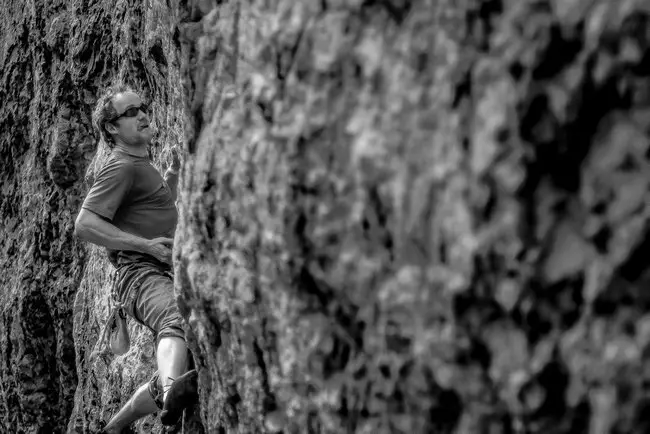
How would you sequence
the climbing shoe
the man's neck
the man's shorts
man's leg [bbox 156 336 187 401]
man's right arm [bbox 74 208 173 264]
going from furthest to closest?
the man's neck → man's right arm [bbox 74 208 173 264] → the man's shorts → man's leg [bbox 156 336 187 401] → the climbing shoe

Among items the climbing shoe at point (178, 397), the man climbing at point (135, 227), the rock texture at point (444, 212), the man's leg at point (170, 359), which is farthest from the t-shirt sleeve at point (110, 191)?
the rock texture at point (444, 212)

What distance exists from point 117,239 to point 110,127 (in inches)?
26.2

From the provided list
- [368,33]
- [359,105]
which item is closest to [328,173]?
[359,105]

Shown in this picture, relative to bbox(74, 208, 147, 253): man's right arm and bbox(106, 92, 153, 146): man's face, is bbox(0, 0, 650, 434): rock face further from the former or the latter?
bbox(106, 92, 153, 146): man's face

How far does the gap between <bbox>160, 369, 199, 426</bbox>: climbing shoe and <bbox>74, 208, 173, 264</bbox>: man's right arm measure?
2.78 ft

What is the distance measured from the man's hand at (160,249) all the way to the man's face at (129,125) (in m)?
0.57

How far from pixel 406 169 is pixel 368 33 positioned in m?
0.29

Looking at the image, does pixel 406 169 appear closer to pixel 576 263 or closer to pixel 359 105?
pixel 359 105

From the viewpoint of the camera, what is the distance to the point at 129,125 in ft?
13.8

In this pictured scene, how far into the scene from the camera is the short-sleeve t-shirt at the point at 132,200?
13.1 feet

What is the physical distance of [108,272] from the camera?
659cm

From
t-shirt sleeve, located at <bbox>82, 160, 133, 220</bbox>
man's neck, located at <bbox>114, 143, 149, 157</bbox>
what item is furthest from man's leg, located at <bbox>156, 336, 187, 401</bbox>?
man's neck, located at <bbox>114, 143, 149, 157</bbox>

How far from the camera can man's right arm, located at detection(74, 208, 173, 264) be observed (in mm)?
3906

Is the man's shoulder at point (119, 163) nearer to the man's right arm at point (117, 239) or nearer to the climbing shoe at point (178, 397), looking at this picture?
the man's right arm at point (117, 239)
